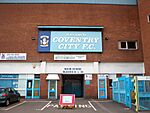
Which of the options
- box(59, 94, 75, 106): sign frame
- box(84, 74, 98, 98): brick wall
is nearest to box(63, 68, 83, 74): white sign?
box(84, 74, 98, 98): brick wall

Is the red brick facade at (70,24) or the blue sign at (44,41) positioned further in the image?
the red brick facade at (70,24)

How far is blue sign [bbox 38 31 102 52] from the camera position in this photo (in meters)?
25.5

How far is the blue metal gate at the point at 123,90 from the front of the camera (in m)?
16.3

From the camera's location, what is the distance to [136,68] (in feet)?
84.0

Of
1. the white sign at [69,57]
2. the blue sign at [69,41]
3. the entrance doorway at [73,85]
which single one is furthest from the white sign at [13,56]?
the entrance doorway at [73,85]

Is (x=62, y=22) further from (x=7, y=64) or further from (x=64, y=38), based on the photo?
(x=7, y=64)

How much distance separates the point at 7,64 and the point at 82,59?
8395 mm

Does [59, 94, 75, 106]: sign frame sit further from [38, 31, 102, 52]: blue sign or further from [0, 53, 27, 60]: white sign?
[0, 53, 27, 60]: white sign

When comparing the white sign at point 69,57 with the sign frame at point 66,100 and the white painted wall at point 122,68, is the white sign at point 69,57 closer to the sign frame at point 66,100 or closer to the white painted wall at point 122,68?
the white painted wall at point 122,68

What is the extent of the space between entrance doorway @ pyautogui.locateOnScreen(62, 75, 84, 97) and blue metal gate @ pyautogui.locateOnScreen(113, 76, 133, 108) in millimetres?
7214

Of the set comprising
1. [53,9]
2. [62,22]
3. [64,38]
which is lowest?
[64,38]

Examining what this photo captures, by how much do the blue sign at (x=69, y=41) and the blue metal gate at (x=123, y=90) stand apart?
21.0 ft

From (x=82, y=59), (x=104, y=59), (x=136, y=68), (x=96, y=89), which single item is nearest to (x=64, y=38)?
(x=82, y=59)

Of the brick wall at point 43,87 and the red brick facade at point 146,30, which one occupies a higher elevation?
the red brick facade at point 146,30
